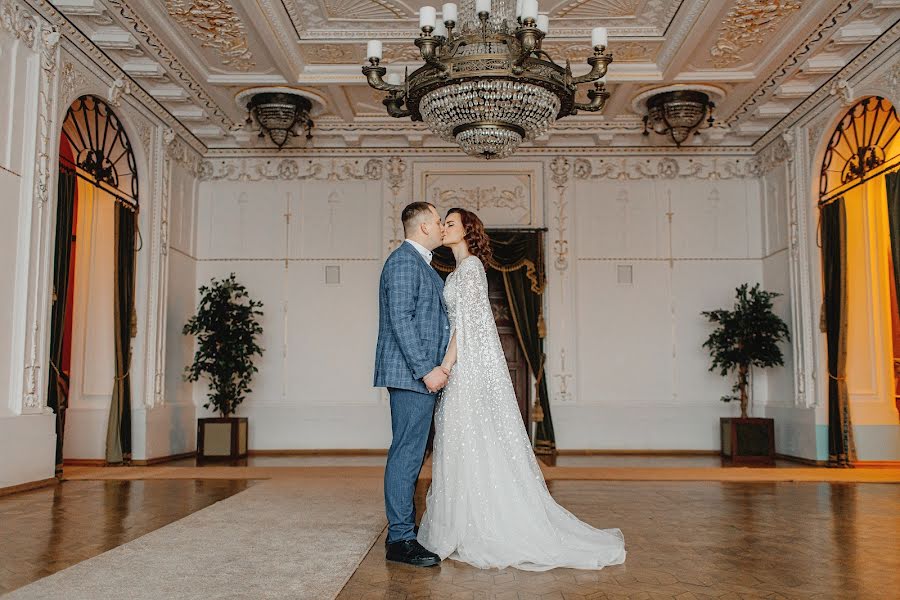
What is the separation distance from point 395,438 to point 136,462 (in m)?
5.48

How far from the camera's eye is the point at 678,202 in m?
10.1

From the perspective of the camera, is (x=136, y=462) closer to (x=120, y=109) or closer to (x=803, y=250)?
(x=120, y=109)

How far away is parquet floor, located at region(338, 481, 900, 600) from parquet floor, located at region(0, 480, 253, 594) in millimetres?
1398

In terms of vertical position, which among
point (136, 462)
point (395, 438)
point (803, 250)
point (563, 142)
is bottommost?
point (136, 462)

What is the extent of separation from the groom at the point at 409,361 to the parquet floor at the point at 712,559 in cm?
26

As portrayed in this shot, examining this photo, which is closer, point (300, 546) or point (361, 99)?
point (300, 546)

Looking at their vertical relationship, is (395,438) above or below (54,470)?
above

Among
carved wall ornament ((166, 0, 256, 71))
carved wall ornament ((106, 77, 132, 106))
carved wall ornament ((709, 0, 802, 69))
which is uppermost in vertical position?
carved wall ornament ((166, 0, 256, 71))

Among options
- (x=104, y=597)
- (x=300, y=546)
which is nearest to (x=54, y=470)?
(x=300, y=546)

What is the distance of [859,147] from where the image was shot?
25.8 ft

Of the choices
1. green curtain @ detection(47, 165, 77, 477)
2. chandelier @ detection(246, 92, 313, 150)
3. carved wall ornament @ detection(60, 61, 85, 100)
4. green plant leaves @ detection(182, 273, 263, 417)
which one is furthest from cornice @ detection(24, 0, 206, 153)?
green plant leaves @ detection(182, 273, 263, 417)

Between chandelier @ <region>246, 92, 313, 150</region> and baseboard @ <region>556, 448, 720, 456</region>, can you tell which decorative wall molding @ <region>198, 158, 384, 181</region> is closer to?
chandelier @ <region>246, 92, 313, 150</region>

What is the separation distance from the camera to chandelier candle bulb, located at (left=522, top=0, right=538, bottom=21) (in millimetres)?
4477

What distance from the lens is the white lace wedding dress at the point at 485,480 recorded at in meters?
3.50
